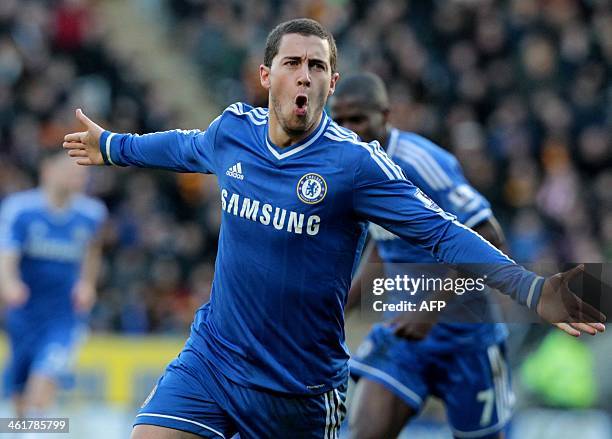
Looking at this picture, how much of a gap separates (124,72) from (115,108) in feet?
3.96

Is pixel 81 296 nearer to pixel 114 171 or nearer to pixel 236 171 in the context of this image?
pixel 114 171

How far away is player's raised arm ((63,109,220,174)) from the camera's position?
5473 millimetres

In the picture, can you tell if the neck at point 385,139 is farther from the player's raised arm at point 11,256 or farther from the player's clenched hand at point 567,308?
the player's raised arm at point 11,256

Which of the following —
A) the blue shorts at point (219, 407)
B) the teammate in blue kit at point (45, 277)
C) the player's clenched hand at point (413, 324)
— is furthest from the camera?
the teammate in blue kit at point (45, 277)

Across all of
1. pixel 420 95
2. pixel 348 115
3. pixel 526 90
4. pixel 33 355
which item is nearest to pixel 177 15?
pixel 420 95

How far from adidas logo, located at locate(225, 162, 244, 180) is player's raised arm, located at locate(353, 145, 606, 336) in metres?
0.58

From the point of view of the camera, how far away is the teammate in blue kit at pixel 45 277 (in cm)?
1035

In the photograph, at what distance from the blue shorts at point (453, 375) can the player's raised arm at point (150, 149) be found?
2358 millimetres

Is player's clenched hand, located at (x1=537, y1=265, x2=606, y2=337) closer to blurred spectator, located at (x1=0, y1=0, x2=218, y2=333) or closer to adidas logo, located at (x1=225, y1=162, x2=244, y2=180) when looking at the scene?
adidas logo, located at (x1=225, y1=162, x2=244, y2=180)

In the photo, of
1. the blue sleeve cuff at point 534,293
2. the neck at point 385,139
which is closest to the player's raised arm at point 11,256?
the neck at point 385,139

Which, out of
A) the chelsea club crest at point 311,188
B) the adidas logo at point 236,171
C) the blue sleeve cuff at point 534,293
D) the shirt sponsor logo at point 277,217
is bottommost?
the blue sleeve cuff at point 534,293

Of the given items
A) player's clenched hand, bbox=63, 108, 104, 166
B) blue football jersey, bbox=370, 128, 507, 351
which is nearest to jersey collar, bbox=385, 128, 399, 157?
blue football jersey, bbox=370, 128, 507, 351

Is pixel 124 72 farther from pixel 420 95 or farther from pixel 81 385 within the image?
pixel 81 385

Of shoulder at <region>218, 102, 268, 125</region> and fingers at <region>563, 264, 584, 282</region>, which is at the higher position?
shoulder at <region>218, 102, 268, 125</region>
